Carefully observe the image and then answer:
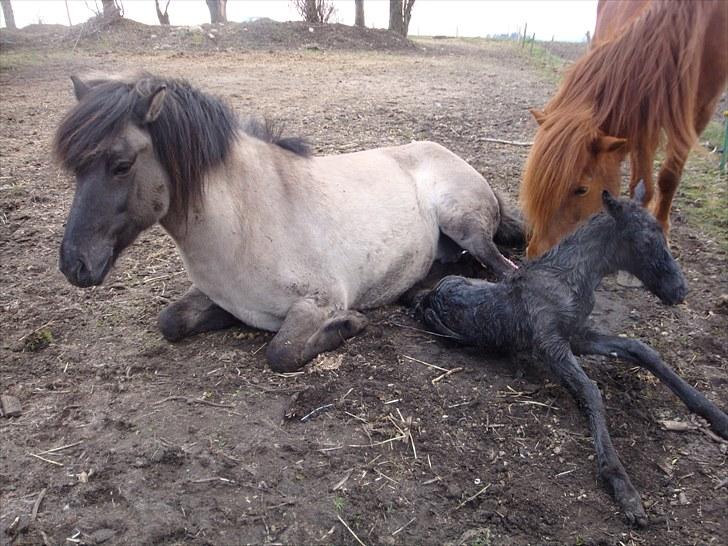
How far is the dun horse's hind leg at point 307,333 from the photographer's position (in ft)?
9.92

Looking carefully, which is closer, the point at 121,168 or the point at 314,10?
the point at 121,168

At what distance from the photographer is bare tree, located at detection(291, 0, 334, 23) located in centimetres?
1912

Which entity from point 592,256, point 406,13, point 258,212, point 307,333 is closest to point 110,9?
point 406,13

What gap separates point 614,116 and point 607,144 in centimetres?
27

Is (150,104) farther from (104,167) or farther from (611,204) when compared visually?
(611,204)

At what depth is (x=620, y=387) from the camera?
295 cm

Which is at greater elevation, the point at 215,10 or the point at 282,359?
the point at 215,10

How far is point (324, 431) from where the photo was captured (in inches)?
104

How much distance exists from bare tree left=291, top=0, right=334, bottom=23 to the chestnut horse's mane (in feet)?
56.5

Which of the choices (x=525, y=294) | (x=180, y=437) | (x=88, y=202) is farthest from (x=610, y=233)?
(x=88, y=202)

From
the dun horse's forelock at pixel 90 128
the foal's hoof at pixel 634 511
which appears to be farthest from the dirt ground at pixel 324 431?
the dun horse's forelock at pixel 90 128

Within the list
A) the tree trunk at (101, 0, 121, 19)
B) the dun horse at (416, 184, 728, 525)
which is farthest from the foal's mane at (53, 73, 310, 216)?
the tree trunk at (101, 0, 121, 19)

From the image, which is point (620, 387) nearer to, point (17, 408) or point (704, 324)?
point (704, 324)

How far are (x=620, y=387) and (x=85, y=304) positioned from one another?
3.17m
